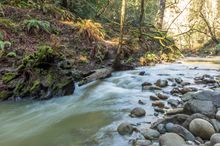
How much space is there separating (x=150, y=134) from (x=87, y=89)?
3.37 m

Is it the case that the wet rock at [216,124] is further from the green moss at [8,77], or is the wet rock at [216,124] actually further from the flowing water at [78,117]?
the green moss at [8,77]

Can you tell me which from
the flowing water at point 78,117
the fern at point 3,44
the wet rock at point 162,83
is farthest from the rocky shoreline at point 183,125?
the fern at point 3,44

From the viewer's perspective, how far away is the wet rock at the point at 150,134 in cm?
438

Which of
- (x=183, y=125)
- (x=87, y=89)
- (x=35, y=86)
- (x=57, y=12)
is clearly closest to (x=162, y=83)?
(x=87, y=89)

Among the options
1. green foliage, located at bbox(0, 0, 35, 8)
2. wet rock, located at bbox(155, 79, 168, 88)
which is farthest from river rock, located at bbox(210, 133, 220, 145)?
green foliage, located at bbox(0, 0, 35, 8)

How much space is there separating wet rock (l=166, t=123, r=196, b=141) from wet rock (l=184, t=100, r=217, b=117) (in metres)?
0.64

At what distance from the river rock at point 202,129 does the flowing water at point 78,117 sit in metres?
0.85

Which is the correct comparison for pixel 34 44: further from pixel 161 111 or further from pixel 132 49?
pixel 161 111

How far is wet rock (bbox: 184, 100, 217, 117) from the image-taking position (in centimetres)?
493

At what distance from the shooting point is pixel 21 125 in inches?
211

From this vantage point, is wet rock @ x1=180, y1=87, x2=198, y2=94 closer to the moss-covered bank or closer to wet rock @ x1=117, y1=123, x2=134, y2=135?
the moss-covered bank

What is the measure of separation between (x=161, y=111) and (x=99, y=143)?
174cm

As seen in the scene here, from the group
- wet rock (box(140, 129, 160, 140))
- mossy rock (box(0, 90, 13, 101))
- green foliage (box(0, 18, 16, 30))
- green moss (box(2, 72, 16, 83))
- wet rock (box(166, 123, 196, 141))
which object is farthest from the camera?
green foliage (box(0, 18, 16, 30))

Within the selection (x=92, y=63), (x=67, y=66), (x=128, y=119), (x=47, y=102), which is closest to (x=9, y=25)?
(x=92, y=63)
